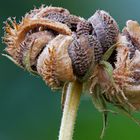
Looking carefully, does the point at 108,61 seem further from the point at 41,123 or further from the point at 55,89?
the point at 41,123

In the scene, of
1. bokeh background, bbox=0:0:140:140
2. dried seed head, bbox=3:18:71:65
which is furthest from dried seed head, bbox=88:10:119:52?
bokeh background, bbox=0:0:140:140

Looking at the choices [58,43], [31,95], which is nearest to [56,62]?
[58,43]

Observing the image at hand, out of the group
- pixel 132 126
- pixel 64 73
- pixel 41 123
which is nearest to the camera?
pixel 64 73

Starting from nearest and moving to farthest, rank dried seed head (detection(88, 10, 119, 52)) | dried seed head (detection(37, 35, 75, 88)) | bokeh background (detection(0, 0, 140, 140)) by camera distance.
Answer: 1. dried seed head (detection(37, 35, 75, 88))
2. dried seed head (detection(88, 10, 119, 52))
3. bokeh background (detection(0, 0, 140, 140))

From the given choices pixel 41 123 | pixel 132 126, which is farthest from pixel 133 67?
pixel 41 123

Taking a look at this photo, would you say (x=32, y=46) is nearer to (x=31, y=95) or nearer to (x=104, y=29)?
(x=104, y=29)

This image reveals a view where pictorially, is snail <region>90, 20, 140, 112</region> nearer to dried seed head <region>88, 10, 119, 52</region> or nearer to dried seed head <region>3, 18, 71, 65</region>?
dried seed head <region>88, 10, 119, 52</region>

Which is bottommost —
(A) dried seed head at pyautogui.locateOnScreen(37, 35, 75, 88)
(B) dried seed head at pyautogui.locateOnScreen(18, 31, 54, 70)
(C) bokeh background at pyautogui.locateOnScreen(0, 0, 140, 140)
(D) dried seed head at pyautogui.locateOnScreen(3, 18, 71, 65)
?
(A) dried seed head at pyautogui.locateOnScreen(37, 35, 75, 88)
